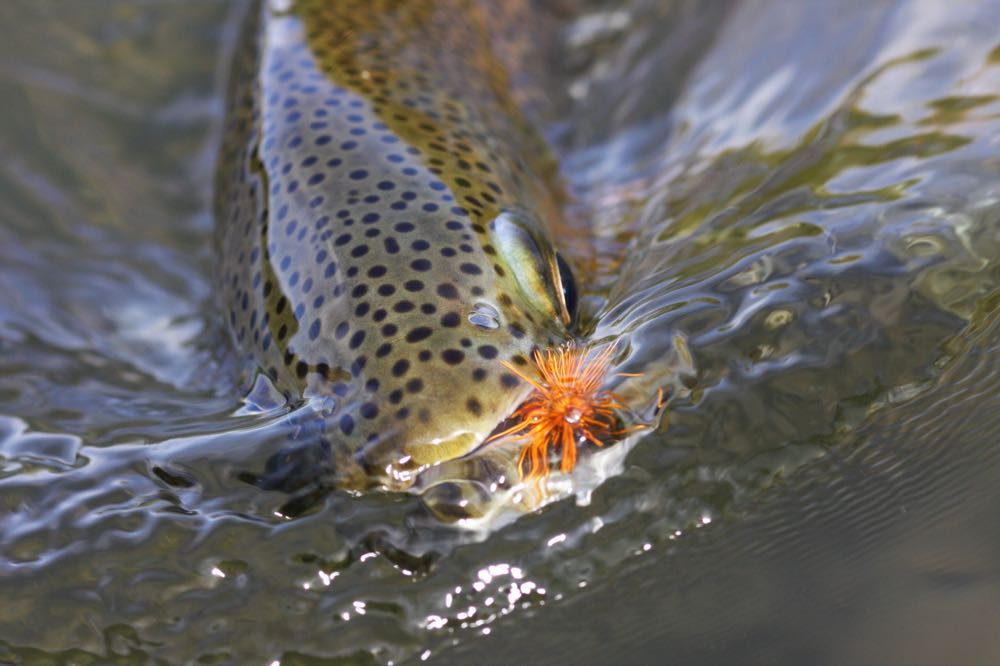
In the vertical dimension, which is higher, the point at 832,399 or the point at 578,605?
the point at 832,399

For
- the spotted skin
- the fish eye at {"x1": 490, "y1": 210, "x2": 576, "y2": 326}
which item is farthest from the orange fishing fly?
the fish eye at {"x1": 490, "y1": 210, "x2": 576, "y2": 326}

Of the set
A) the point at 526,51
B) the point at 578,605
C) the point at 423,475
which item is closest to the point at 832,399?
the point at 578,605

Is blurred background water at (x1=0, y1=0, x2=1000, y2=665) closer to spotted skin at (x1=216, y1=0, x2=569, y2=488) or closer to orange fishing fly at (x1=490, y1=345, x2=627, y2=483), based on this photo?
orange fishing fly at (x1=490, y1=345, x2=627, y2=483)

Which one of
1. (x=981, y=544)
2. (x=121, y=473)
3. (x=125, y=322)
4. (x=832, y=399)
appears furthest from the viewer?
(x=125, y=322)

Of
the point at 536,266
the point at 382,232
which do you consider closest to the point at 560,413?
the point at 536,266

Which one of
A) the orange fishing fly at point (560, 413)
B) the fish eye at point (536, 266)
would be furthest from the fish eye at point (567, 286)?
the orange fishing fly at point (560, 413)

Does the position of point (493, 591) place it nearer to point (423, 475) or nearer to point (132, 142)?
point (423, 475)

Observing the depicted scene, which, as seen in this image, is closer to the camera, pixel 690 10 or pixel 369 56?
pixel 369 56
